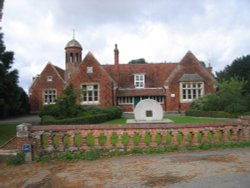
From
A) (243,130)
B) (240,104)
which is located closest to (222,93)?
(240,104)

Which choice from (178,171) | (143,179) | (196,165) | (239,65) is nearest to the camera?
(143,179)

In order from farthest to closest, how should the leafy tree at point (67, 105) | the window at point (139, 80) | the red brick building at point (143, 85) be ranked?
the window at point (139, 80) → the red brick building at point (143, 85) → the leafy tree at point (67, 105)

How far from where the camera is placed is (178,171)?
7523 mm

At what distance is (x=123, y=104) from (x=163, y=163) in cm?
3005

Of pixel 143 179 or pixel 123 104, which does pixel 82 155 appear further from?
pixel 123 104

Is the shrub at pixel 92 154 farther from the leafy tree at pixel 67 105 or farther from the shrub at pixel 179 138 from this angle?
the leafy tree at pixel 67 105

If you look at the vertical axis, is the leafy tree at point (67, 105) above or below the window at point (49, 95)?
below

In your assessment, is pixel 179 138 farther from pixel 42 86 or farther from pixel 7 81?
pixel 42 86

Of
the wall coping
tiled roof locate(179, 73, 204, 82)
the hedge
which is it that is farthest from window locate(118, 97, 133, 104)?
the wall coping

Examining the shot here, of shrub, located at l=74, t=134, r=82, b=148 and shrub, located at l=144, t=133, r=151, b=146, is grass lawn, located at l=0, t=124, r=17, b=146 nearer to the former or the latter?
shrub, located at l=74, t=134, r=82, b=148

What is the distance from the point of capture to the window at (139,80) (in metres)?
39.8

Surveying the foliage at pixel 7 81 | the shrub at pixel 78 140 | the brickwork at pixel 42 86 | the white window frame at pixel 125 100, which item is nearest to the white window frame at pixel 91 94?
the white window frame at pixel 125 100

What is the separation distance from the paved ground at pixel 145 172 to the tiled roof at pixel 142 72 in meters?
30.2

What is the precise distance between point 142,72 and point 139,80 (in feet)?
5.68
